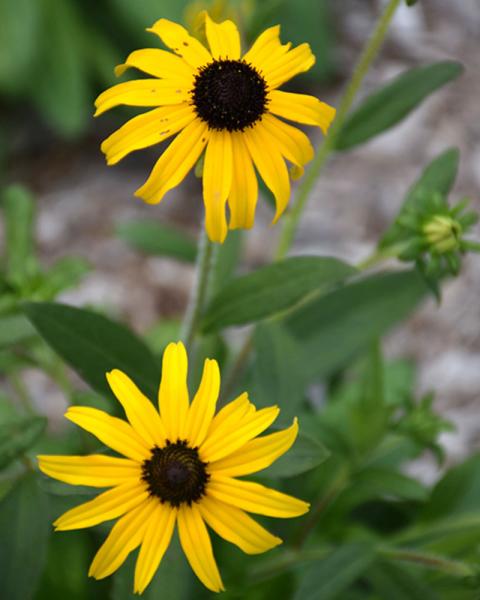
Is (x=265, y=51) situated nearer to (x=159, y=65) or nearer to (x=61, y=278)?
(x=159, y=65)

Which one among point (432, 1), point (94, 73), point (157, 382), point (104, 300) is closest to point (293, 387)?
point (157, 382)

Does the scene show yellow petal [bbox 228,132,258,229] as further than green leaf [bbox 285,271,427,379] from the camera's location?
No

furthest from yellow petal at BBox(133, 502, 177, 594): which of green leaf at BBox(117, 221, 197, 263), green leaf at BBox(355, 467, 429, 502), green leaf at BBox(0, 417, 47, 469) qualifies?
green leaf at BBox(117, 221, 197, 263)

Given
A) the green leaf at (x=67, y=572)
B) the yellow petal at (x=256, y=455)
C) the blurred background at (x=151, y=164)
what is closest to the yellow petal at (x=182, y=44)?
the yellow petal at (x=256, y=455)

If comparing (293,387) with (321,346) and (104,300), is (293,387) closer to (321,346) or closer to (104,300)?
(321,346)

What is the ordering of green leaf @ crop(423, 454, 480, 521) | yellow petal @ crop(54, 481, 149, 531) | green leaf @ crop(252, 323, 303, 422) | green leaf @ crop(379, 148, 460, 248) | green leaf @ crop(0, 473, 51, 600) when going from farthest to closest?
green leaf @ crop(423, 454, 480, 521) < green leaf @ crop(379, 148, 460, 248) < green leaf @ crop(252, 323, 303, 422) < green leaf @ crop(0, 473, 51, 600) < yellow petal @ crop(54, 481, 149, 531)

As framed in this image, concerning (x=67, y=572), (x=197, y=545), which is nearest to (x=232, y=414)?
(x=197, y=545)

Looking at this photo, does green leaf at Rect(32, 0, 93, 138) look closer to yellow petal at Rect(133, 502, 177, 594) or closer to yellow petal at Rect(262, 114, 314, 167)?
yellow petal at Rect(262, 114, 314, 167)
